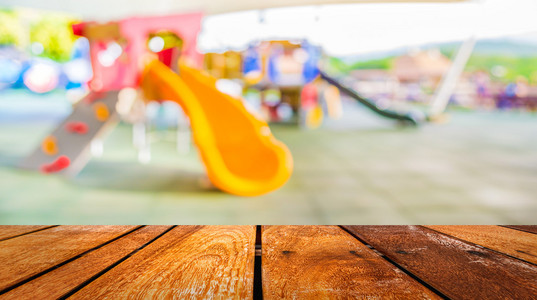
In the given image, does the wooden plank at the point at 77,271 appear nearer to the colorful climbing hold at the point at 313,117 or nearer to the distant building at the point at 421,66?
the colorful climbing hold at the point at 313,117

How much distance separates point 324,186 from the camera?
2469 mm

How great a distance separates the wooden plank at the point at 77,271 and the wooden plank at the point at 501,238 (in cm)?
48

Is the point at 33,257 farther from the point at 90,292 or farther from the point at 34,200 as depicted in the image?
the point at 34,200

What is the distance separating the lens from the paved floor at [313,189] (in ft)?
6.15

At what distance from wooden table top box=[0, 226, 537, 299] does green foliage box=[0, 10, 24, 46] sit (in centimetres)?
1712

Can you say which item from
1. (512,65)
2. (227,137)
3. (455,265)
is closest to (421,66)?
(512,65)

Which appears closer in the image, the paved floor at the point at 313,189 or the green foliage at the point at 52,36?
the paved floor at the point at 313,189

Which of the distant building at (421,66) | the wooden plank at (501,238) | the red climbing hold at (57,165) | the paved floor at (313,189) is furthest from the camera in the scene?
the distant building at (421,66)

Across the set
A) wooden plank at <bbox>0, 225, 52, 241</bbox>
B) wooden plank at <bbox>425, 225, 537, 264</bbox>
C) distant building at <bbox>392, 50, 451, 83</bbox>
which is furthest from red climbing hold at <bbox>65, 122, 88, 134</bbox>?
distant building at <bbox>392, 50, 451, 83</bbox>

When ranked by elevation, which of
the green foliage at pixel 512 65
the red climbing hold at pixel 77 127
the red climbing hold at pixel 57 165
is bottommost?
the red climbing hold at pixel 57 165

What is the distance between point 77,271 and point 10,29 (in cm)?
1748

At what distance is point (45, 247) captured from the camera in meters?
0.52

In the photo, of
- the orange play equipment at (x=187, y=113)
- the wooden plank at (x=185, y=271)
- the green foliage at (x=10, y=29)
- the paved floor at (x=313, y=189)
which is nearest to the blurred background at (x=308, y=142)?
the paved floor at (x=313, y=189)

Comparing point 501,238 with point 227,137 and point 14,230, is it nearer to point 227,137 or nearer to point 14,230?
point 14,230
